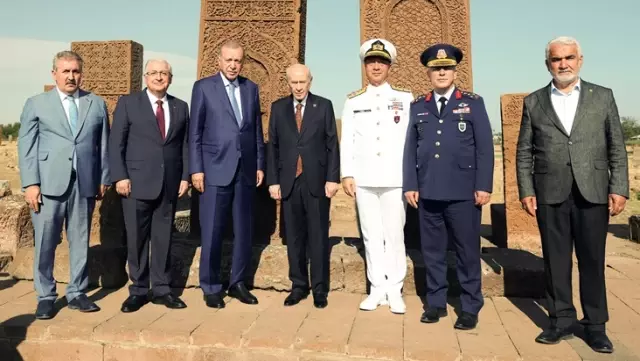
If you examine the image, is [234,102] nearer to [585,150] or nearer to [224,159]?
[224,159]

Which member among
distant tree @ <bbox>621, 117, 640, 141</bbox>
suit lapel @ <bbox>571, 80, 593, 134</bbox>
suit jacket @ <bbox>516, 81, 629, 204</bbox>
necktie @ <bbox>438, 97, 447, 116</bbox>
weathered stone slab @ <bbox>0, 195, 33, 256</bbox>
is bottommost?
weathered stone slab @ <bbox>0, 195, 33, 256</bbox>

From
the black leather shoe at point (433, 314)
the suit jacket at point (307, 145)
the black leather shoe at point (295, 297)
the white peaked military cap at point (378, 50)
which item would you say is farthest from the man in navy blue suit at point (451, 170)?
the black leather shoe at point (295, 297)

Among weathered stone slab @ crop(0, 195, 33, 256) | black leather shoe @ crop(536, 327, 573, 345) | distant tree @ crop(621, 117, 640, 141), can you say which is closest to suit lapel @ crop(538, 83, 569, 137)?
black leather shoe @ crop(536, 327, 573, 345)

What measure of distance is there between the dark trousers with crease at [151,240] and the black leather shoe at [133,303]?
4 centimetres

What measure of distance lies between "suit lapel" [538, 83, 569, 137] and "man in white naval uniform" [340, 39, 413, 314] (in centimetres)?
87

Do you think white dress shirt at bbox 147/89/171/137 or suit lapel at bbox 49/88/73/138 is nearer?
suit lapel at bbox 49/88/73/138

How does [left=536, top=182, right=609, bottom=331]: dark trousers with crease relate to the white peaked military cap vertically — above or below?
below

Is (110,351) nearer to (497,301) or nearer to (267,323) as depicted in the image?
(267,323)

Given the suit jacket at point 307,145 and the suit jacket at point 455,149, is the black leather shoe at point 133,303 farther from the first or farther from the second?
the suit jacket at point 455,149

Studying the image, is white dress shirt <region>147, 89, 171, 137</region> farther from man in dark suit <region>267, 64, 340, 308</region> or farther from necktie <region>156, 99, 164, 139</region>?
man in dark suit <region>267, 64, 340, 308</region>

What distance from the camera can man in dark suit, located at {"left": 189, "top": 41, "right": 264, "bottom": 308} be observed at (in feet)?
11.5

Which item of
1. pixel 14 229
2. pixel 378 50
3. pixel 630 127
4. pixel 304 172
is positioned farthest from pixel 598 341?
pixel 630 127

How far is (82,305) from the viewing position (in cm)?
342

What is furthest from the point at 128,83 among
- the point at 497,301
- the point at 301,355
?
the point at 497,301
